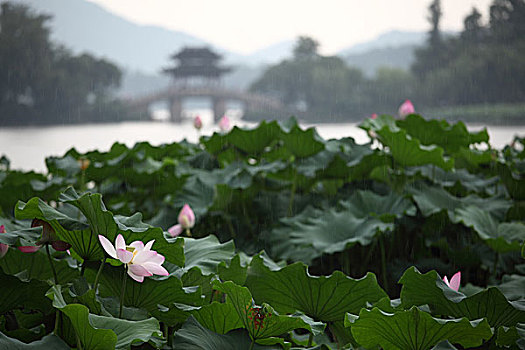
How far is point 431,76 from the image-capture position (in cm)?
1338

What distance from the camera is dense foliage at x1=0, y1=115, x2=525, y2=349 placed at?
0.48 meters

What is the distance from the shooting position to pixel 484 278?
48.6 inches

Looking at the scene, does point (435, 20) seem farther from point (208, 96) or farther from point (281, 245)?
point (281, 245)

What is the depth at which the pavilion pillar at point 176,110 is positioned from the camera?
17000 mm

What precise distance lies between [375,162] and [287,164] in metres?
0.24

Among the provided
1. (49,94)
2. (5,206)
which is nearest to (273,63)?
(49,94)

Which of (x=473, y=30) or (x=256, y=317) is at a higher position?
(x=473, y=30)

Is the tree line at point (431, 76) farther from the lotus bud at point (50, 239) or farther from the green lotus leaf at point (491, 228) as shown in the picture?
the lotus bud at point (50, 239)

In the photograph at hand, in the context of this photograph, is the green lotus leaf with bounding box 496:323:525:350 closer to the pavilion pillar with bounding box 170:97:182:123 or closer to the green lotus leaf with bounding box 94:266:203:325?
the green lotus leaf with bounding box 94:266:203:325

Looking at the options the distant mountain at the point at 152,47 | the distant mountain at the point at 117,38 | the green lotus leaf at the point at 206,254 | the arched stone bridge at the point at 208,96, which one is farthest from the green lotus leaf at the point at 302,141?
the distant mountain at the point at 152,47

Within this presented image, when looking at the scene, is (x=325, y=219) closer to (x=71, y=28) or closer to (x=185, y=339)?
(x=185, y=339)

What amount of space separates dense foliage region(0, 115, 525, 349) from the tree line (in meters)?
9.19

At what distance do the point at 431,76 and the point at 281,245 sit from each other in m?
13.4

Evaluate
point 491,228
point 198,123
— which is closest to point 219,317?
point 491,228
